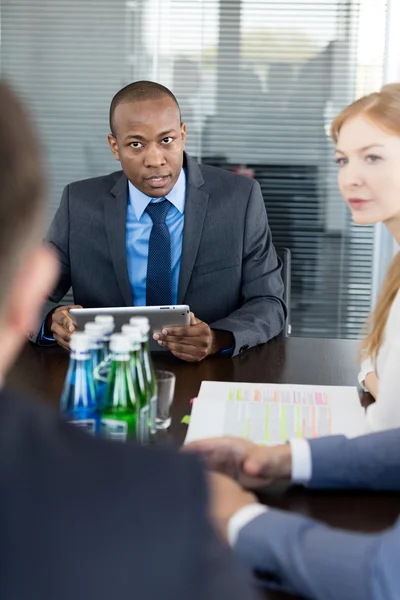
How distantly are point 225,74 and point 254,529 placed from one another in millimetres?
3517

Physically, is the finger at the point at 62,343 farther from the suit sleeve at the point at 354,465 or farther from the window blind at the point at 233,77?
the window blind at the point at 233,77

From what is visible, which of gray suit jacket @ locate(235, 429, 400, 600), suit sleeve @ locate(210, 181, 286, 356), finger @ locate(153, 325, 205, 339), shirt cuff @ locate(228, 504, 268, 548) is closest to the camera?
gray suit jacket @ locate(235, 429, 400, 600)

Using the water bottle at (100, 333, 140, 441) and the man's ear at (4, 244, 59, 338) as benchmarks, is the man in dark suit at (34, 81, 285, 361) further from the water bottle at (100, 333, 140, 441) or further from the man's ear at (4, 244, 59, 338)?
the man's ear at (4, 244, 59, 338)

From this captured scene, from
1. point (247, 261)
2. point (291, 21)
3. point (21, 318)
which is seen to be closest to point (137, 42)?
point (291, 21)

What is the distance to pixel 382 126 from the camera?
201 cm

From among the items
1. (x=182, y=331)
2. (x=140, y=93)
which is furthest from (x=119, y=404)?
(x=140, y=93)

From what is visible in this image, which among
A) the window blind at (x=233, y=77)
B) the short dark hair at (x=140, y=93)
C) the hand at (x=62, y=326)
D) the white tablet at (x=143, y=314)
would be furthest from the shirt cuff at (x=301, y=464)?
the window blind at (x=233, y=77)

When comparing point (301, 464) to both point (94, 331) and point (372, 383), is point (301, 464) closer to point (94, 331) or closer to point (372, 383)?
point (94, 331)

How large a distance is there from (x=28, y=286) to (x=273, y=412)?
1186mm

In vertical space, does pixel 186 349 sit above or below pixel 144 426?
below

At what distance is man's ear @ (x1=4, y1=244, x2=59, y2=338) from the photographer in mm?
711

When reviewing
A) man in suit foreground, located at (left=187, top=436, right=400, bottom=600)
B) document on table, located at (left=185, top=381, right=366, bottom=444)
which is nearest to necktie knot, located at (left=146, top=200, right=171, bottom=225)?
document on table, located at (left=185, top=381, right=366, bottom=444)

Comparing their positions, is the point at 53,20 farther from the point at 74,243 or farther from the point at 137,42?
the point at 74,243

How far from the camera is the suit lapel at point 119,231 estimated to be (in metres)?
2.86
